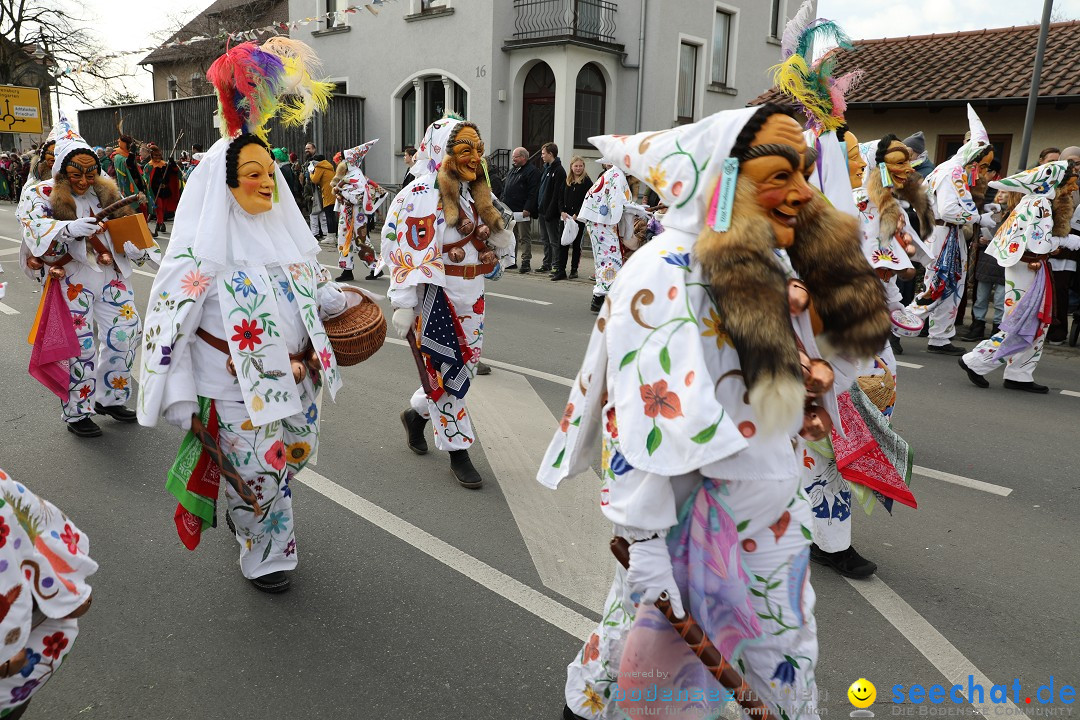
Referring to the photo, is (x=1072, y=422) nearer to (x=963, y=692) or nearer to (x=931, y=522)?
(x=931, y=522)

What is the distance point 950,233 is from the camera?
8773 mm

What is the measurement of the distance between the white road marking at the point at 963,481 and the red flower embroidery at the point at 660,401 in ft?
11.8

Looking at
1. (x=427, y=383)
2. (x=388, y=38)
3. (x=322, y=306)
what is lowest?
(x=427, y=383)

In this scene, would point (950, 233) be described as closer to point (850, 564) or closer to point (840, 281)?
point (850, 564)

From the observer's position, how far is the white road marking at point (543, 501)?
12.2ft

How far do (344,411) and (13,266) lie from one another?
385 inches

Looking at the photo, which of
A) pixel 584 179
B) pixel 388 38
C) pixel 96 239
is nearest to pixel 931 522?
pixel 96 239

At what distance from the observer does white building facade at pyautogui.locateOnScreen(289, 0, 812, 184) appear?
66.2 feet

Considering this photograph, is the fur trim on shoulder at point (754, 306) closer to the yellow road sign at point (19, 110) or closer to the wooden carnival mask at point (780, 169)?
the wooden carnival mask at point (780, 169)

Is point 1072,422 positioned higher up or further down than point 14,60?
further down

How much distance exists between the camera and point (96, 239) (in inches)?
223

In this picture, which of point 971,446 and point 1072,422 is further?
point 1072,422

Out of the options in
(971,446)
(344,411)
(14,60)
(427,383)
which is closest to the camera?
(427,383)

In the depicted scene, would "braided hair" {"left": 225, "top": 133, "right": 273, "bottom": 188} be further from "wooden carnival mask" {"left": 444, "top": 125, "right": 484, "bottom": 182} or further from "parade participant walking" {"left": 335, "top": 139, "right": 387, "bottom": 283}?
"parade participant walking" {"left": 335, "top": 139, "right": 387, "bottom": 283}
